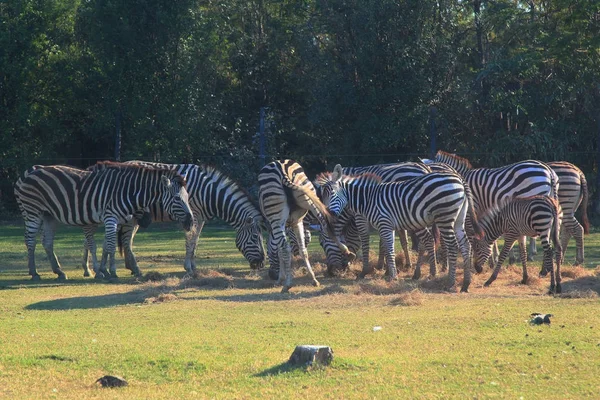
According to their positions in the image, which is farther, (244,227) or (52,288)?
(244,227)

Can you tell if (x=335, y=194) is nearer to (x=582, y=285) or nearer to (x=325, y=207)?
(x=325, y=207)

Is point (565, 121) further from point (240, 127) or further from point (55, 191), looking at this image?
point (55, 191)

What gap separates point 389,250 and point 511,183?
331 centimetres

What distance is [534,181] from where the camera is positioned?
1552 cm

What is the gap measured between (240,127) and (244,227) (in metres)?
15.4

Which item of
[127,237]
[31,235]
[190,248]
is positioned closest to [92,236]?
[127,237]

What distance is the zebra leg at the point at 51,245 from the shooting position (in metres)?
15.5

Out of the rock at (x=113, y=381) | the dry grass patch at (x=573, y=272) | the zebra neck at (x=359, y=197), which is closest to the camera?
the rock at (x=113, y=381)

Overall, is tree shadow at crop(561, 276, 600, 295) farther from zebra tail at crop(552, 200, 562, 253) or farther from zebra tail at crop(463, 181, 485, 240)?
zebra tail at crop(463, 181, 485, 240)

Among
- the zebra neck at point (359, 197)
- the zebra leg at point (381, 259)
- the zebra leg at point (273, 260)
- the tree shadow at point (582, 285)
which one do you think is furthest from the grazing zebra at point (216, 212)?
the tree shadow at point (582, 285)

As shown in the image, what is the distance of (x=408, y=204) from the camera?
13953 mm

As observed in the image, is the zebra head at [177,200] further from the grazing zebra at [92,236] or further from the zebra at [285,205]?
the zebra at [285,205]

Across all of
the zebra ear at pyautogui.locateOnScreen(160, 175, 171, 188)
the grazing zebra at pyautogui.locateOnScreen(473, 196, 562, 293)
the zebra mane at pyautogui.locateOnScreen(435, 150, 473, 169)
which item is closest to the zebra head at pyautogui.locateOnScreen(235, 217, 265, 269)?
the zebra ear at pyautogui.locateOnScreen(160, 175, 171, 188)

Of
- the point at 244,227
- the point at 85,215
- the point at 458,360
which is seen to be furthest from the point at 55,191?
the point at 458,360
